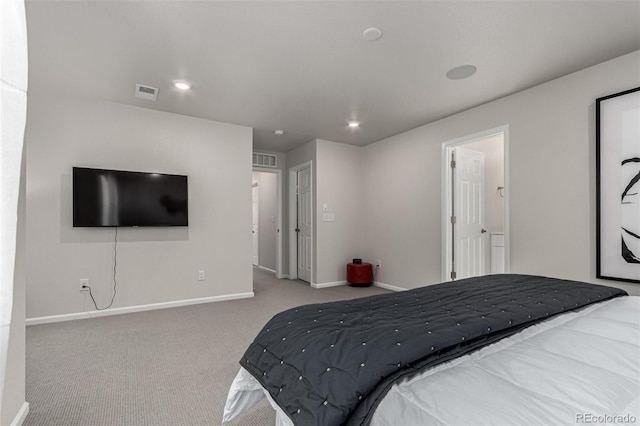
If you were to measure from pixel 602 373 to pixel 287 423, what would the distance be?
37.2 inches

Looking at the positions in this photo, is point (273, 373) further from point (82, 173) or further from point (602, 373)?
point (82, 173)

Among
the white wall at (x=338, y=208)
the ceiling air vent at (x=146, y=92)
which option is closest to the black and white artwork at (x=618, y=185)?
the white wall at (x=338, y=208)

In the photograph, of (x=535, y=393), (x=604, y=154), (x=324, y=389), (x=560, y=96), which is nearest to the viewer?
(x=535, y=393)

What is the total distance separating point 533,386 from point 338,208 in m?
4.78

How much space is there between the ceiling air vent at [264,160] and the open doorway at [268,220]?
4.1 inches

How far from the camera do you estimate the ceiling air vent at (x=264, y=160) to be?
19.9ft

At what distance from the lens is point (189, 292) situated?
4.18 m

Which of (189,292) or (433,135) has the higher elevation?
(433,135)

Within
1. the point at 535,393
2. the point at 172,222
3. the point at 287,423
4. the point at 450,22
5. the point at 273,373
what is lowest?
the point at 287,423

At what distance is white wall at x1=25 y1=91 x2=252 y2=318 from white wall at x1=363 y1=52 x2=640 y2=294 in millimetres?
2624

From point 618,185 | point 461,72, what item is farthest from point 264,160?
point 618,185

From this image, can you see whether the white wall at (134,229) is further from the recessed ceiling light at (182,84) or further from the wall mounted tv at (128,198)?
the recessed ceiling light at (182,84)

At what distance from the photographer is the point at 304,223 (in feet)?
19.3

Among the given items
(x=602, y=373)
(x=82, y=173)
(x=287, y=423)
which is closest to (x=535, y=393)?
(x=602, y=373)
